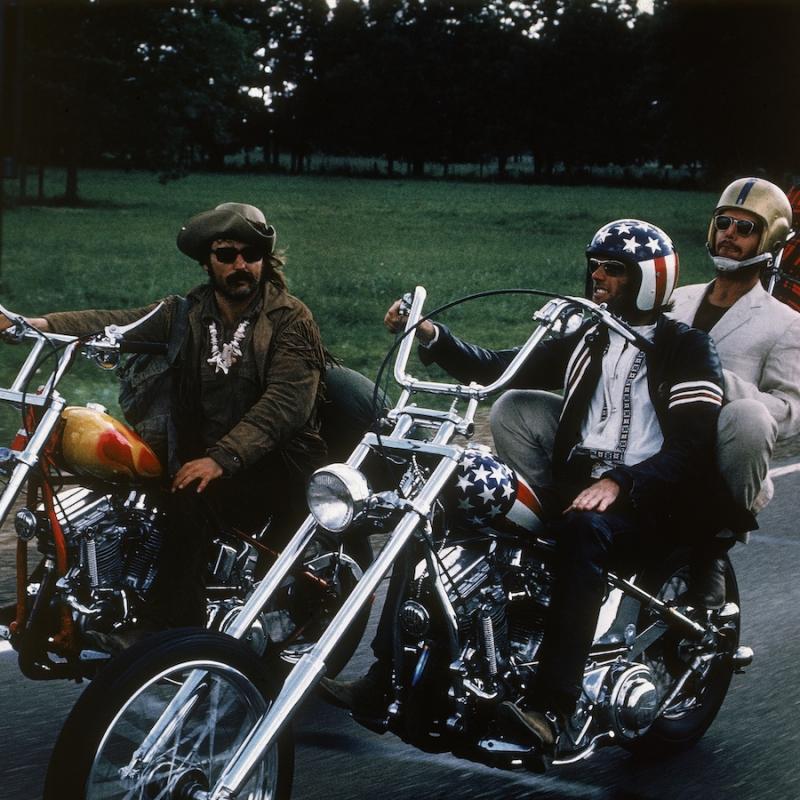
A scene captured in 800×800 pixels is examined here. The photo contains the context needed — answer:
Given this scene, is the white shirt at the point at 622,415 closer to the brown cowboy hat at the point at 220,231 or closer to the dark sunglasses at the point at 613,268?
the dark sunglasses at the point at 613,268

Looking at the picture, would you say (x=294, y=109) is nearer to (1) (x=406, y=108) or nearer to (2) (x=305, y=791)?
(1) (x=406, y=108)

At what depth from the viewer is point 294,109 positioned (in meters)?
38.3

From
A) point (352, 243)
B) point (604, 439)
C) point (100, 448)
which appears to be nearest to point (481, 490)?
point (604, 439)

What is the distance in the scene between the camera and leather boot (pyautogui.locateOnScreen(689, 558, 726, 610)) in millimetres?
4504

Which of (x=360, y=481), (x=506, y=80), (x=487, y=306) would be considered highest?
(x=506, y=80)

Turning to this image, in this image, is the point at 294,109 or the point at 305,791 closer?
the point at 305,791

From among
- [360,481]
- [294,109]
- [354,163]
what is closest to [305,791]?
[360,481]

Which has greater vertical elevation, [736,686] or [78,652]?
[78,652]

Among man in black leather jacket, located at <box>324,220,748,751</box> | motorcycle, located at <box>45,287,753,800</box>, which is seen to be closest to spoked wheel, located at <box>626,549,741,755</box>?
motorcycle, located at <box>45,287,753,800</box>

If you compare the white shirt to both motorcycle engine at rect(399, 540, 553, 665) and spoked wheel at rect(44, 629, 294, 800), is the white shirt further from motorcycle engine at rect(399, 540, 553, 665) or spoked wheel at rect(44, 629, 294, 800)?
spoked wheel at rect(44, 629, 294, 800)

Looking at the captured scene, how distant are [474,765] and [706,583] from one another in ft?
3.19

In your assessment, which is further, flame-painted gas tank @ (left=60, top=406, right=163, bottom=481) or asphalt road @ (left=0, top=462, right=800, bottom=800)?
flame-painted gas tank @ (left=60, top=406, right=163, bottom=481)

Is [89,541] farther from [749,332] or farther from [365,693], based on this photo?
[749,332]

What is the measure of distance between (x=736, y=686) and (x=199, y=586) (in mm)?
2169
